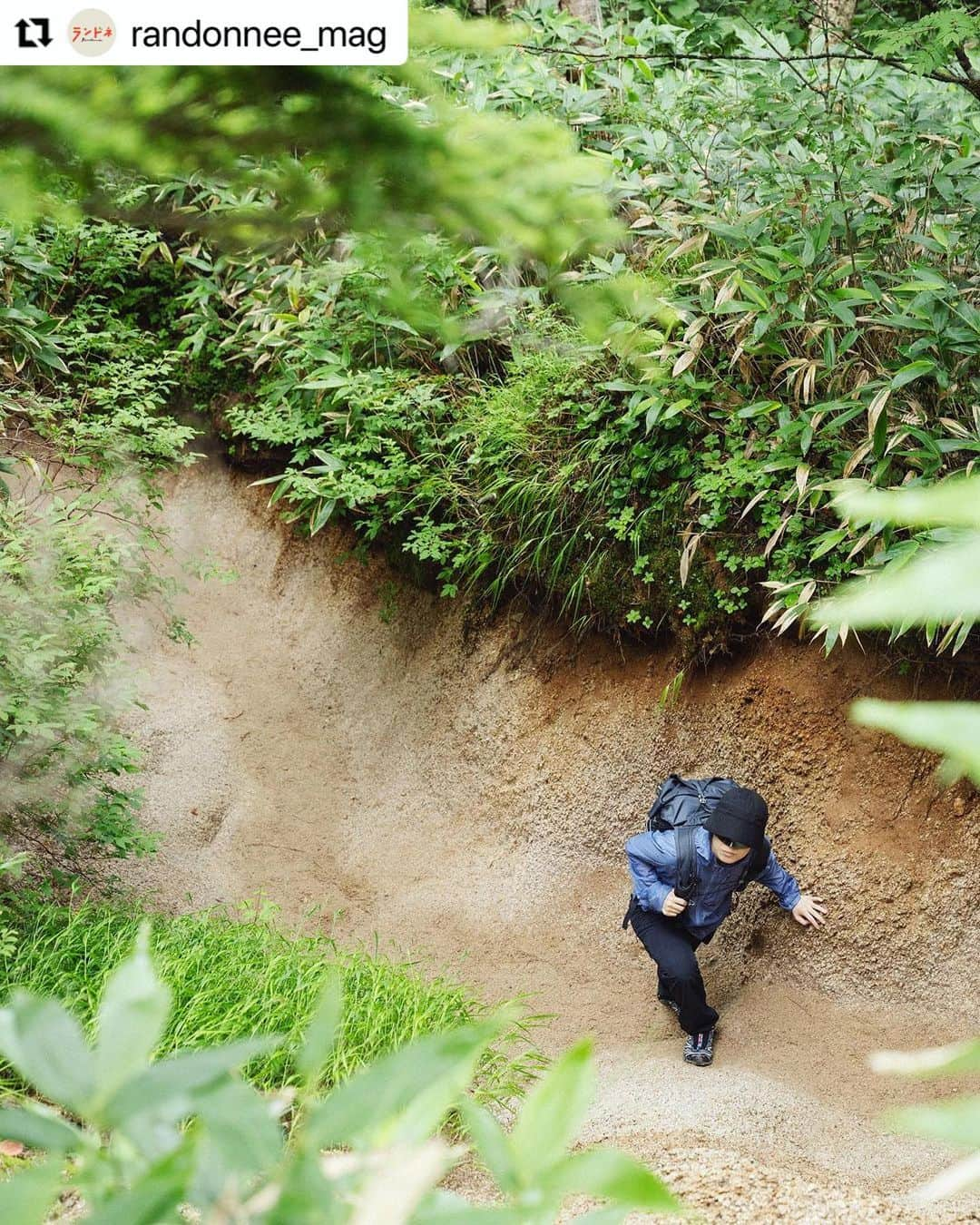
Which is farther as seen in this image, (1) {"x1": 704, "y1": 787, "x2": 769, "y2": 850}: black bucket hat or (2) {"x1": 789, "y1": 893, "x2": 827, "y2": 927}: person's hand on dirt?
(2) {"x1": 789, "y1": 893, "x2": 827, "y2": 927}: person's hand on dirt

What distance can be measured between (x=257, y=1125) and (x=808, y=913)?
4.28m

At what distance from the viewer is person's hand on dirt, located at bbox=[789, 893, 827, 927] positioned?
4.39 meters

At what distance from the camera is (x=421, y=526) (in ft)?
19.4

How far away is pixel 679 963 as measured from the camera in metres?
4.21

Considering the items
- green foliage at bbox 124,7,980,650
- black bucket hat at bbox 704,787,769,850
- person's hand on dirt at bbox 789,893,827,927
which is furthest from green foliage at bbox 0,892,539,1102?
green foliage at bbox 124,7,980,650

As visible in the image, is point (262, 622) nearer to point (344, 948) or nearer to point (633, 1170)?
point (344, 948)

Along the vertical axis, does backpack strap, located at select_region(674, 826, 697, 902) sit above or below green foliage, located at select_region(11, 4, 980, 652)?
below

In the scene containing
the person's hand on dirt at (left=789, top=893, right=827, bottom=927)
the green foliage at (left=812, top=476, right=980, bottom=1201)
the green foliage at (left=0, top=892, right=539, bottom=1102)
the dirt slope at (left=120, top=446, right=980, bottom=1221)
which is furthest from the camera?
the person's hand on dirt at (left=789, top=893, right=827, bottom=927)

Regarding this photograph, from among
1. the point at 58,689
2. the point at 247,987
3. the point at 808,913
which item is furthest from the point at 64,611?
the point at 808,913

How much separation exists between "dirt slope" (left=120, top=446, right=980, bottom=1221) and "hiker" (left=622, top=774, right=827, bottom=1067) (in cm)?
19

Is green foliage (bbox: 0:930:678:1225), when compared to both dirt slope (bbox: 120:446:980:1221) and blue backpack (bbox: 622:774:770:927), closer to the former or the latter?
dirt slope (bbox: 120:446:980:1221)

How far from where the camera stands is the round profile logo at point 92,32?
1.34 metres

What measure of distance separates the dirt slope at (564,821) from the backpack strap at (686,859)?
707mm

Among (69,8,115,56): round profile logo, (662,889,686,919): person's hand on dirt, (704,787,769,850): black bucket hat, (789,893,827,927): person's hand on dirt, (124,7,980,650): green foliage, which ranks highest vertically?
(69,8,115,56): round profile logo
